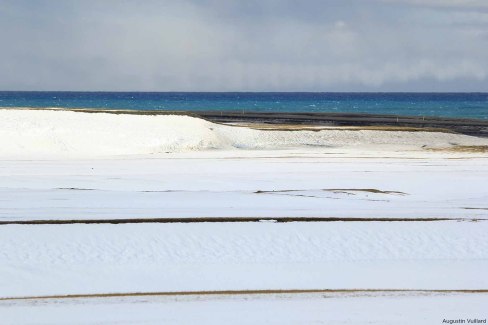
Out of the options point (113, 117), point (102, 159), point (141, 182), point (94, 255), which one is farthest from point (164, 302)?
point (113, 117)

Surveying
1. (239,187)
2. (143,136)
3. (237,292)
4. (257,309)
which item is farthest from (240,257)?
(143,136)

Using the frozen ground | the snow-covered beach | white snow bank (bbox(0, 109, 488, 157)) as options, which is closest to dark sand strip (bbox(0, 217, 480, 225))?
the snow-covered beach

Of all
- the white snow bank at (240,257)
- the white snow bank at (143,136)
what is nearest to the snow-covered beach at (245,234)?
the white snow bank at (240,257)

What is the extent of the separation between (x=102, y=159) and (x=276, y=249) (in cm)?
1683

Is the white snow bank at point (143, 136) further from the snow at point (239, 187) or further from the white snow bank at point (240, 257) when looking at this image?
the white snow bank at point (240, 257)

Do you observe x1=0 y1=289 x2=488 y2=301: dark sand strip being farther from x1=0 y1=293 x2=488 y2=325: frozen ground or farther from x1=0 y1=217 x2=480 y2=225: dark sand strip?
x1=0 y1=217 x2=480 y2=225: dark sand strip

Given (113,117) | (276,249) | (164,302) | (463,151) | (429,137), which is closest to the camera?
(164,302)

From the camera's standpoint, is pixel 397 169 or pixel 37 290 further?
pixel 397 169

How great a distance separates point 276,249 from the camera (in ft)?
39.4

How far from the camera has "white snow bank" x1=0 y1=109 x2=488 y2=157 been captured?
31562 millimetres

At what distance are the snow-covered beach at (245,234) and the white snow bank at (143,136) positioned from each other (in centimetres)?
505

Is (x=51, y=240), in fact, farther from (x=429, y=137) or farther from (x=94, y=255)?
(x=429, y=137)

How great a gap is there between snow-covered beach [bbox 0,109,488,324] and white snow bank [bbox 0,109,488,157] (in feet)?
16.6

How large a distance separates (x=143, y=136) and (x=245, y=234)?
74.2 feet
